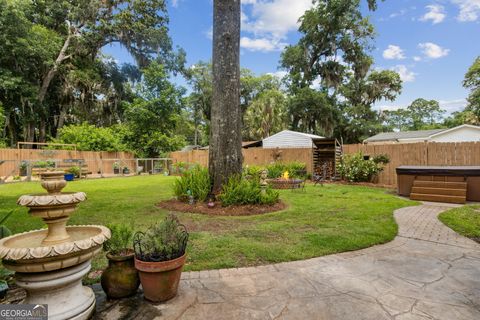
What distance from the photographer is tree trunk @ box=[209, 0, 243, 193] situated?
19.4 feet

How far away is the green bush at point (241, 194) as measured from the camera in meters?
5.79

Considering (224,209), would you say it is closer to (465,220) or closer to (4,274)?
(4,274)

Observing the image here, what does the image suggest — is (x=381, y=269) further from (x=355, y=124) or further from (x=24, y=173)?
(x=355, y=124)

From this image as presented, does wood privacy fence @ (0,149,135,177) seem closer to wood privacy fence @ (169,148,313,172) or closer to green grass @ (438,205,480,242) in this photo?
wood privacy fence @ (169,148,313,172)

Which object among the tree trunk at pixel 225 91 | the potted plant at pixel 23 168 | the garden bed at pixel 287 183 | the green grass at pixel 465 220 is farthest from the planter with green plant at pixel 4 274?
the potted plant at pixel 23 168

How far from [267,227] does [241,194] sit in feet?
5.29

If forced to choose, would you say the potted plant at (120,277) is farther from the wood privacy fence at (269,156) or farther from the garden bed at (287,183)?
the wood privacy fence at (269,156)

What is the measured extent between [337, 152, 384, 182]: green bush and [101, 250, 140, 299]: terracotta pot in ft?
34.4

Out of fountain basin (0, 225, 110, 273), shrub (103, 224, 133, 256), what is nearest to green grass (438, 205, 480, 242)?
shrub (103, 224, 133, 256)

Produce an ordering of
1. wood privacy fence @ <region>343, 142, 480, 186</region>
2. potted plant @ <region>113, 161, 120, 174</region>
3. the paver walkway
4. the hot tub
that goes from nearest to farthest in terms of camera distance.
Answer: the paver walkway, the hot tub, wood privacy fence @ <region>343, 142, 480, 186</region>, potted plant @ <region>113, 161, 120, 174</region>

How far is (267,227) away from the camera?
4.34 m

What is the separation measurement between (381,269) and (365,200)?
4563mm

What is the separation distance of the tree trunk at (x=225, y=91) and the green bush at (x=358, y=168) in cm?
701

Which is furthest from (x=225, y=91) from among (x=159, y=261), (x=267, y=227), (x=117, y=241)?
(x=159, y=261)
